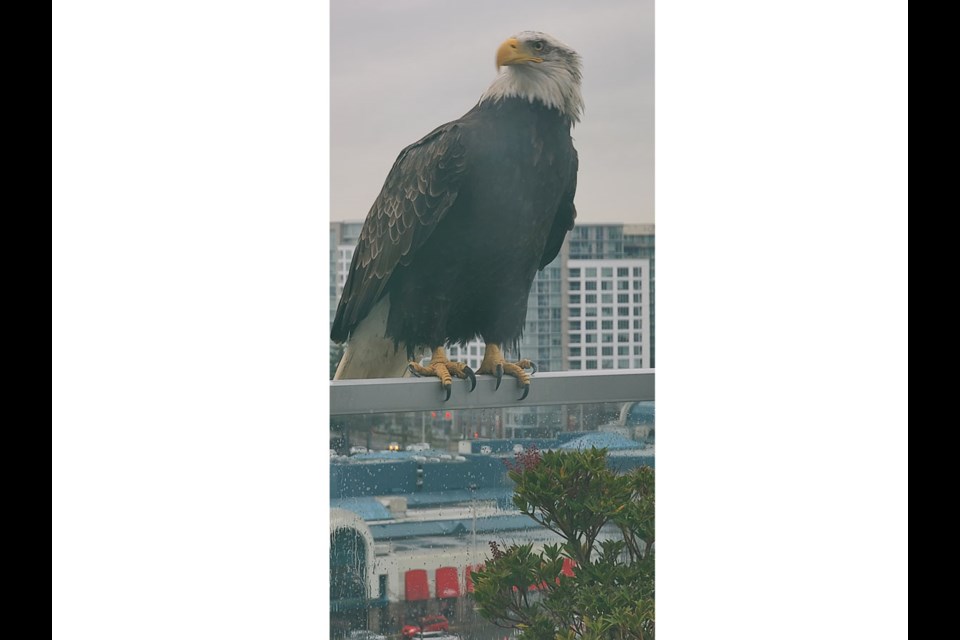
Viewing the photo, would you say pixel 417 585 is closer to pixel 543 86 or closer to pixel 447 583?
pixel 447 583

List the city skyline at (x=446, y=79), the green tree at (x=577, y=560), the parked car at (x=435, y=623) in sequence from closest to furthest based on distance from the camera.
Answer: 1. the city skyline at (x=446, y=79)
2. the parked car at (x=435, y=623)
3. the green tree at (x=577, y=560)

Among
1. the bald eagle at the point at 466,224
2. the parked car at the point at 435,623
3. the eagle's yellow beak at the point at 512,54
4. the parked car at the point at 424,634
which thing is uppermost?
the eagle's yellow beak at the point at 512,54

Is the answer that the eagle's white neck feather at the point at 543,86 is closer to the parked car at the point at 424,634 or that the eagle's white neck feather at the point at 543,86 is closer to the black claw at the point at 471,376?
the black claw at the point at 471,376

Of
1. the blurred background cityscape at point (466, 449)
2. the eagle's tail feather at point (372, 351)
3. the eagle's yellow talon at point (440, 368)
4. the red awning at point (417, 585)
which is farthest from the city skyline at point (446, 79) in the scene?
the red awning at point (417, 585)

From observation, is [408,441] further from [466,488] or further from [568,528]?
[568,528]

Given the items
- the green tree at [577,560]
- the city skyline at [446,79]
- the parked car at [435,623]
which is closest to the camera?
the city skyline at [446,79]

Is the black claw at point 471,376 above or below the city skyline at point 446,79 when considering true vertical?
below

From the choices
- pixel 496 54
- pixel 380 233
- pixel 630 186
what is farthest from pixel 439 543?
pixel 496 54

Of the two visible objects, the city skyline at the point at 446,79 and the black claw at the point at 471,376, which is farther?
the black claw at the point at 471,376
